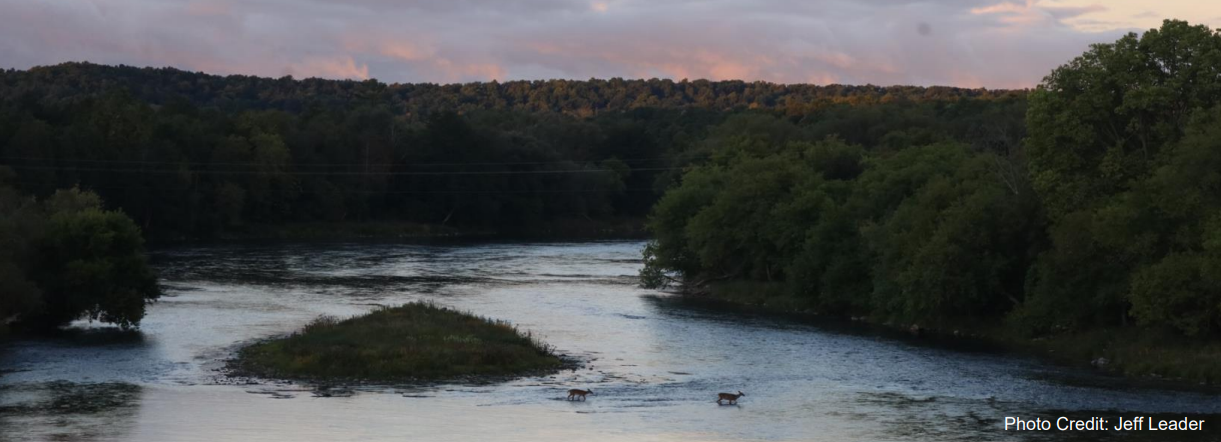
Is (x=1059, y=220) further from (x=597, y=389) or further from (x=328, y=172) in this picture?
(x=328, y=172)

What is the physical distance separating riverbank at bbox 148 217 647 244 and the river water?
5890cm

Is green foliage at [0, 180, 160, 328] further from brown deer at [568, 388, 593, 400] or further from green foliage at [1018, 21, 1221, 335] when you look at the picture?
green foliage at [1018, 21, 1221, 335]

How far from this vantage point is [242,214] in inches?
5615

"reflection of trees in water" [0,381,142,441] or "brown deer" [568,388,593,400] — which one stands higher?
"brown deer" [568,388,593,400]

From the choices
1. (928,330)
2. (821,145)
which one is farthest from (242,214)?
(928,330)

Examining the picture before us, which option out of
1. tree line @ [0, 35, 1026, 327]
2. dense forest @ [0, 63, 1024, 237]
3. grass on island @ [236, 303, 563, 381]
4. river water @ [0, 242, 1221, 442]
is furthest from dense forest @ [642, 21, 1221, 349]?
dense forest @ [0, 63, 1024, 237]

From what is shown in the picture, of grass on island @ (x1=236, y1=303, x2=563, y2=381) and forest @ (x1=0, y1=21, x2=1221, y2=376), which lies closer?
grass on island @ (x1=236, y1=303, x2=563, y2=381)

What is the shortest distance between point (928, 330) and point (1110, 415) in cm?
2429

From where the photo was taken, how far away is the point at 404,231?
15262cm

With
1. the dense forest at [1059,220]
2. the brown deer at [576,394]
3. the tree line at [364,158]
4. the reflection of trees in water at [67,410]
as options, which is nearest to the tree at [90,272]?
the reflection of trees in water at [67,410]

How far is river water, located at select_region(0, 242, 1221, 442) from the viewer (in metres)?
40.2

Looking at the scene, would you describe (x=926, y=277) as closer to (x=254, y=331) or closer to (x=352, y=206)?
(x=254, y=331)

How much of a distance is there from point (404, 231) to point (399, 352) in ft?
330

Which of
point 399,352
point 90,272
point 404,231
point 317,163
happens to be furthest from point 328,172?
point 399,352
